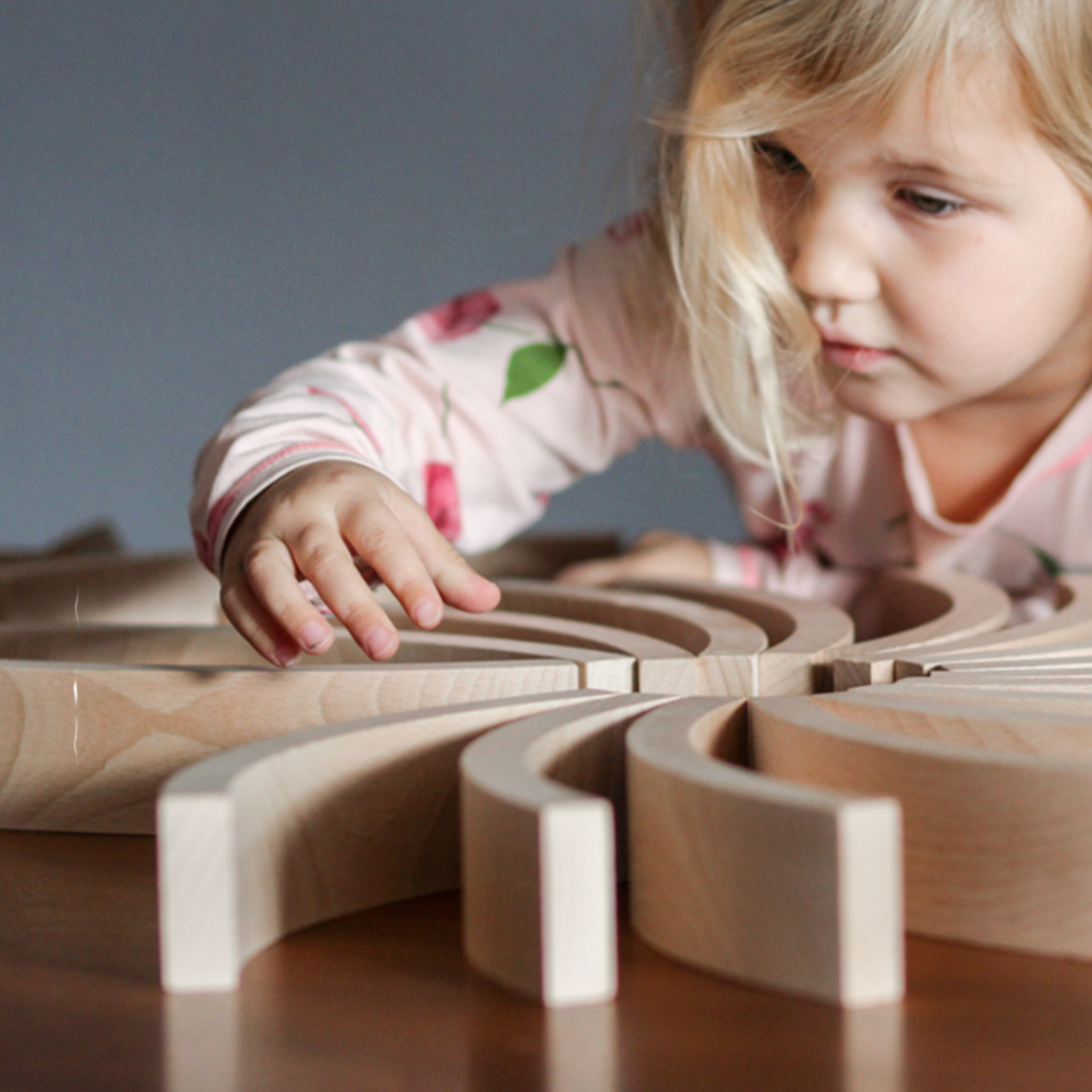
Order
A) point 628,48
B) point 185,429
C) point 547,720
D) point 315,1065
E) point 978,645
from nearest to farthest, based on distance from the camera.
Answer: point 315,1065, point 547,720, point 978,645, point 628,48, point 185,429

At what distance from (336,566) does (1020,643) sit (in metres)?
0.26

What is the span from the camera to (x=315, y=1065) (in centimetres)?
28

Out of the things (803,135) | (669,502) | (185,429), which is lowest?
(669,502)

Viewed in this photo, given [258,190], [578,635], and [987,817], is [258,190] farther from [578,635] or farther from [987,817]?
[987,817]

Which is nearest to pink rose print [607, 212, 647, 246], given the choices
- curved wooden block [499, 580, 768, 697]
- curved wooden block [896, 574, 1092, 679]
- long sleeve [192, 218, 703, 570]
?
long sleeve [192, 218, 703, 570]

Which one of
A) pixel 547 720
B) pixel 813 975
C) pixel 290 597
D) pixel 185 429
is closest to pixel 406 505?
pixel 290 597

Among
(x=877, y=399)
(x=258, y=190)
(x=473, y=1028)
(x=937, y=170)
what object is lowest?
(x=473, y=1028)

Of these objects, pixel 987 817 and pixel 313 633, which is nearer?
pixel 987 817

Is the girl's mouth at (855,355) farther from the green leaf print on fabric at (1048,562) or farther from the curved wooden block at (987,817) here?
the curved wooden block at (987,817)

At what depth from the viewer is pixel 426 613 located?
513mm

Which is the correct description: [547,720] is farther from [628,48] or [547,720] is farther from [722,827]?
[628,48]

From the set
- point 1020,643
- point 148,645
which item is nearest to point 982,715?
point 1020,643

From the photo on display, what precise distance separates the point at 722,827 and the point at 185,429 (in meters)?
1.75

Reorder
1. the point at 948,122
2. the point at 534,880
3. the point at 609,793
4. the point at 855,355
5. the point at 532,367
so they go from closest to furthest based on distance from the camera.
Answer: the point at 534,880
the point at 609,793
the point at 948,122
the point at 855,355
the point at 532,367
